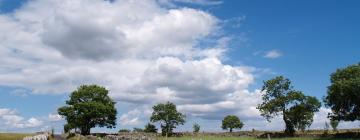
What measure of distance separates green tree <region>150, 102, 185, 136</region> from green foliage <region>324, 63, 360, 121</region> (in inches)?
1596

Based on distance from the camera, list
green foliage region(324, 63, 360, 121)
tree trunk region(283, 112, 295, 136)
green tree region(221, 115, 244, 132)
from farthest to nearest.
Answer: green tree region(221, 115, 244, 132)
tree trunk region(283, 112, 295, 136)
green foliage region(324, 63, 360, 121)

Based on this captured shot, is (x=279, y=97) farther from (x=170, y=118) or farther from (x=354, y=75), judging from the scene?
(x=170, y=118)

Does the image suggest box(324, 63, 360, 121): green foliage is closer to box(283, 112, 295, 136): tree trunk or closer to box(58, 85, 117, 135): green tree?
box(283, 112, 295, 136): tree trunk

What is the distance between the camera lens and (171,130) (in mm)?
118750

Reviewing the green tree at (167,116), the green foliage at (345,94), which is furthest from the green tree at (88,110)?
the green foliage at (345,94)

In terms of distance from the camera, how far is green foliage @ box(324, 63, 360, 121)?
259ft

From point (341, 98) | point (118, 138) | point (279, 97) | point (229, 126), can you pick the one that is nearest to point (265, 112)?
point (279, 97)

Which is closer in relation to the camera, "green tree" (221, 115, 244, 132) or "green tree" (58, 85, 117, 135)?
"green tree" (58, 85, 117, 135)

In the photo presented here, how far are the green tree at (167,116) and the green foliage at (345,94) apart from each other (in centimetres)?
4053

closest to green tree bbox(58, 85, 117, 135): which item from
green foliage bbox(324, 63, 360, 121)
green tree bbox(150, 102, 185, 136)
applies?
green tree bbox(150, 102, 185, 136)

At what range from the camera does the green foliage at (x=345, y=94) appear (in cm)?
7905

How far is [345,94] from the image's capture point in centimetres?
8081

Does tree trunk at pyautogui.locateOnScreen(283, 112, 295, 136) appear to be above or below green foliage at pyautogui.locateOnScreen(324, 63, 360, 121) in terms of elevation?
below

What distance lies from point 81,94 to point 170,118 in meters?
23.5
